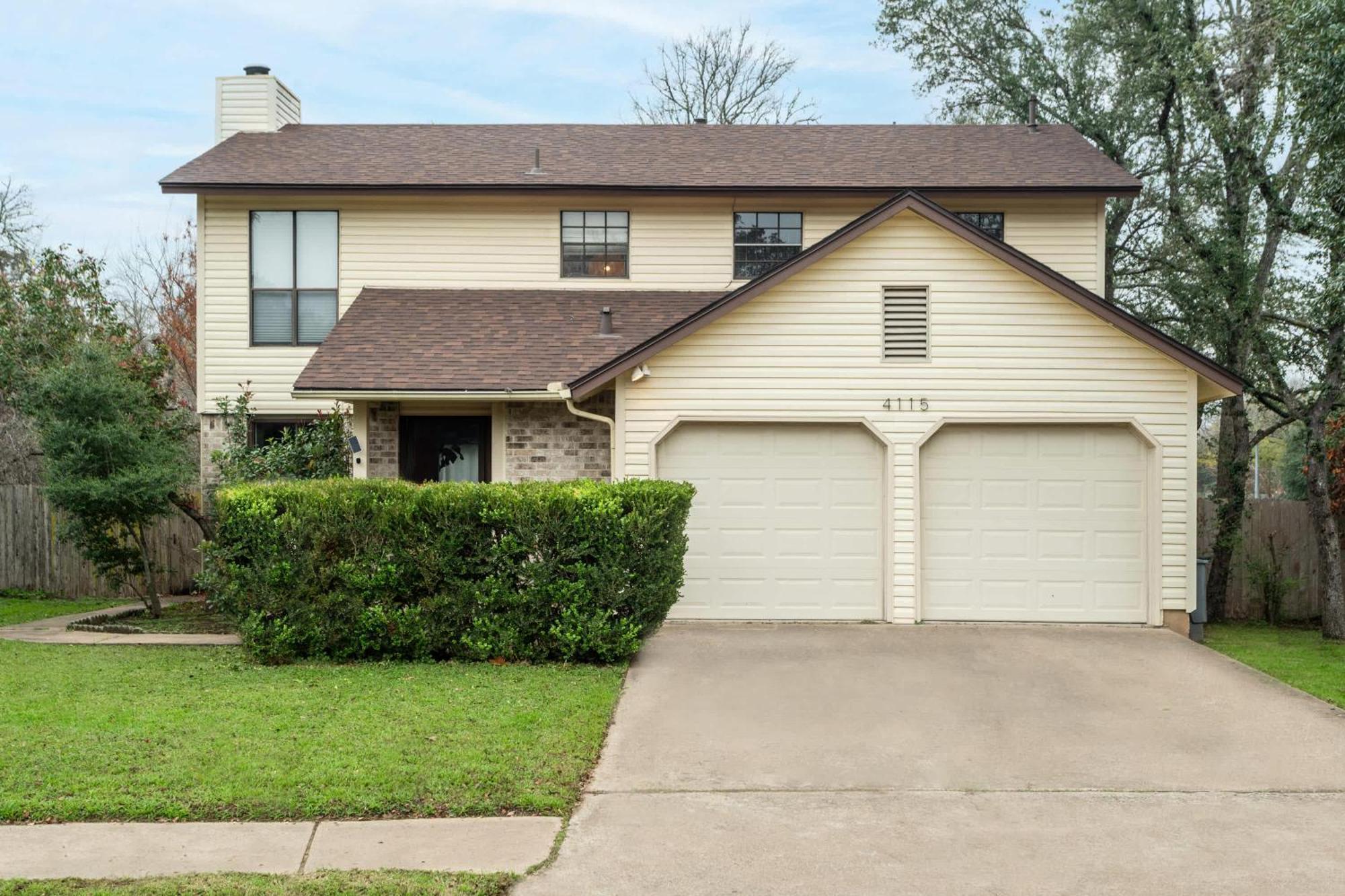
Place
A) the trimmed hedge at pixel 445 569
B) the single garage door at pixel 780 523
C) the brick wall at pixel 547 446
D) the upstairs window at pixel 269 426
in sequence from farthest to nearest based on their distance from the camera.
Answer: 1. the upstairs window at pixel 269 426
2. the brick wall at pixel 547 446
3. the single garage door at pixel 780 523
4. the trimmed hedge at pixel 445 569

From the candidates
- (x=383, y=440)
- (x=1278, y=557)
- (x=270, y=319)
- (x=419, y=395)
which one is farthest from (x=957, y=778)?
(x=270, y=319)

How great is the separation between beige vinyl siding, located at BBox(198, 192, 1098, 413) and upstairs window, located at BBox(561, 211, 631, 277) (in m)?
0.12

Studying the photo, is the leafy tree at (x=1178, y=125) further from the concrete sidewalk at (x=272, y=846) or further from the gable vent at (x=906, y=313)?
the concrete sidewalk at (x=272, y=846)

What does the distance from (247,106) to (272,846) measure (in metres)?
15.7

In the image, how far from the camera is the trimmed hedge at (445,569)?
10.8 metres

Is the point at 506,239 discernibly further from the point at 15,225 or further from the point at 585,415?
the point at 15,225

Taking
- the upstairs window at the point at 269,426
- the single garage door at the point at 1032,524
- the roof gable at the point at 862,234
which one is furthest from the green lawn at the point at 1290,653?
the upstairs window at the point at 269,426

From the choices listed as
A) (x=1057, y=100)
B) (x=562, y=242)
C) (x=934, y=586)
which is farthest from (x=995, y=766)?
(x=1057, y=100)

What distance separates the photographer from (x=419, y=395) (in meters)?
14.0

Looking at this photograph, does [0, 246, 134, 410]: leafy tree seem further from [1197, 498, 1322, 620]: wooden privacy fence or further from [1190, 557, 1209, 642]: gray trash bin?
[1197, 498, 1322, 620]: wooden privacy fence

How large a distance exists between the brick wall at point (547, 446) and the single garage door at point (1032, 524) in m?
4.20

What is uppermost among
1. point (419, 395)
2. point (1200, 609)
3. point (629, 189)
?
point (629, 189)

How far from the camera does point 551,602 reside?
1080 centimetres

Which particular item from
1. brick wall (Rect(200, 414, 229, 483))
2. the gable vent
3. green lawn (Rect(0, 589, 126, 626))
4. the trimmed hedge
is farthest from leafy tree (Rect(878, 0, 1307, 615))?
green lawn (Rect(0, 589, 126, 626))
